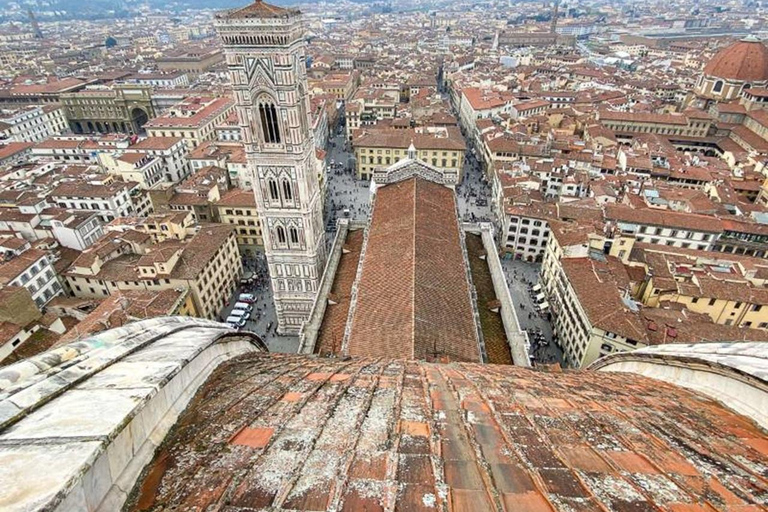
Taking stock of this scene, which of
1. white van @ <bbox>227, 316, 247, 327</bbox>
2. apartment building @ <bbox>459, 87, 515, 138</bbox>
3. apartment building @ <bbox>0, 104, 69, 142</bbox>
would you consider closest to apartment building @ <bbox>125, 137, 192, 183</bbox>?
white van @ <bbox>227, 316, 247, 327</bbox>

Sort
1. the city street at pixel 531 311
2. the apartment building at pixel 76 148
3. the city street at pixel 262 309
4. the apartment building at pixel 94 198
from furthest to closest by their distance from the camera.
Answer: the apartment building at pixel 76 148, the apartment building at pixel 94 198, the city street at pixel 262 309, the city street at pixel 531 311

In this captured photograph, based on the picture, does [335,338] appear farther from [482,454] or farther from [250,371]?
[482,454]

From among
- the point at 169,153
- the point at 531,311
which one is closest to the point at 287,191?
the point at 531,311

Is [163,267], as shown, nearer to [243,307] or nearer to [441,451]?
[243,307]

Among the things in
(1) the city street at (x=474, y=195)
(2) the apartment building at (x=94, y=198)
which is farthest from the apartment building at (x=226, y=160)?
(1) the city street at (x=474, y=195)

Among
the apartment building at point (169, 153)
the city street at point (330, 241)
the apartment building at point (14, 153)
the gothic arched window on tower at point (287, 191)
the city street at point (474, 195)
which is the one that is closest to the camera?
the gothic arched window on tower at point (287, 191)

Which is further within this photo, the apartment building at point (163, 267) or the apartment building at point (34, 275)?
the apartment building at point (163, 267)

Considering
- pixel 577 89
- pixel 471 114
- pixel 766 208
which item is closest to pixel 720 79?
pixel 577 89

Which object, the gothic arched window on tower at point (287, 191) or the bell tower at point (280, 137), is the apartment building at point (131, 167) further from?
the gothic arched window on tower at point (287, 191)
